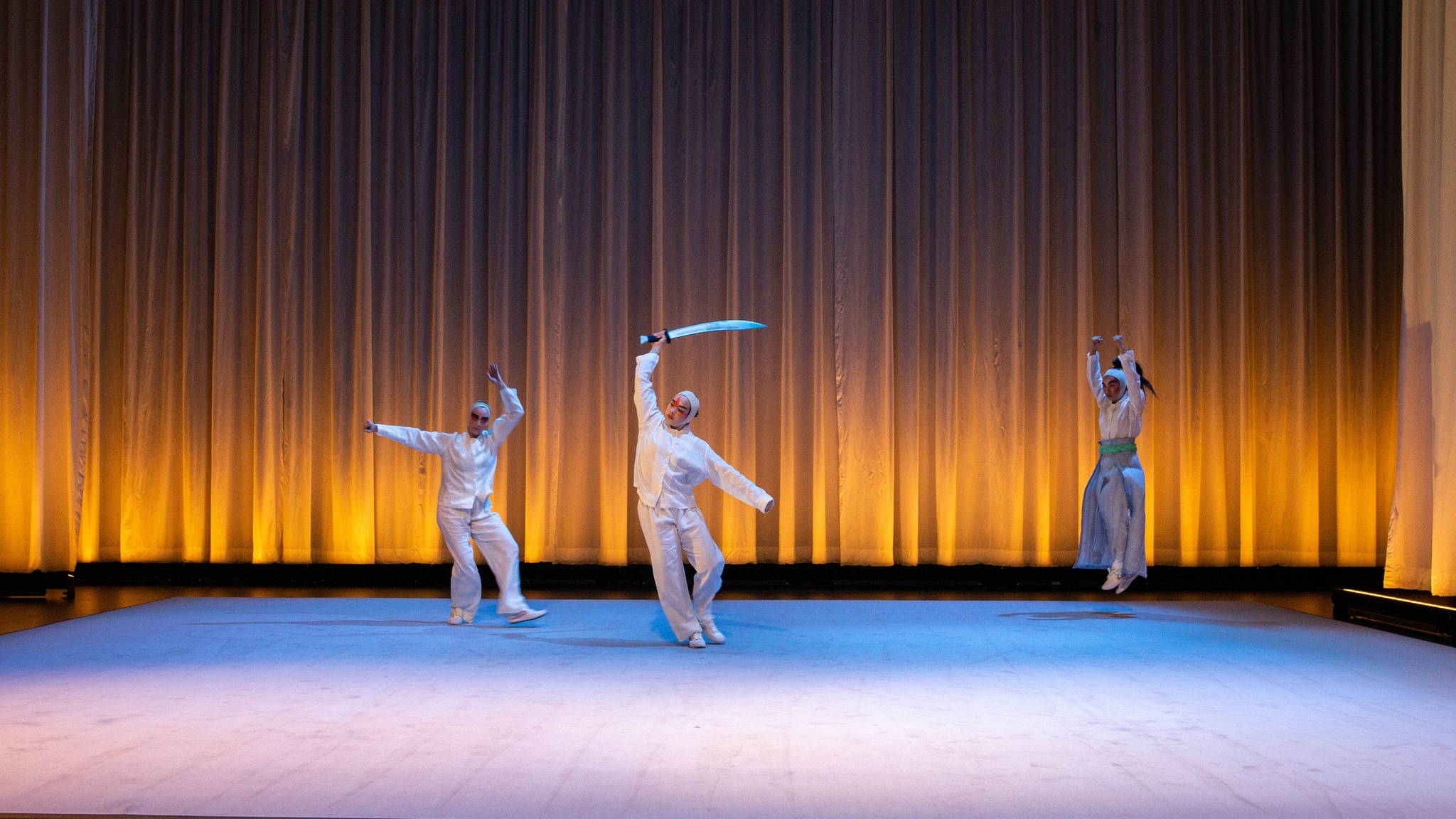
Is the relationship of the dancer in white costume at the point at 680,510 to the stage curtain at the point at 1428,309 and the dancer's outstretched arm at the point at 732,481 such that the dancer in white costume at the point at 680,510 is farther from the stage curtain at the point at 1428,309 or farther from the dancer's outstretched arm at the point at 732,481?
the stage curtain at the point at 1428,309

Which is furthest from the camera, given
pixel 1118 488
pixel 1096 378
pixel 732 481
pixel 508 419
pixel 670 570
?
pixel 1096 378

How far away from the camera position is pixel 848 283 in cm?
824

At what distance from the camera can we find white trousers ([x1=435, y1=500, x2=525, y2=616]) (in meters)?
5.75

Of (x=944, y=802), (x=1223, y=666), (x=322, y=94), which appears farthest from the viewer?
(x=322, y=94)

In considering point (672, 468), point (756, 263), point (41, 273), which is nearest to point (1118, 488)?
point (672, 468)

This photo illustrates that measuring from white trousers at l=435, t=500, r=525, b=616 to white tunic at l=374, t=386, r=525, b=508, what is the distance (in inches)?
2.3

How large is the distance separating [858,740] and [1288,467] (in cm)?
636

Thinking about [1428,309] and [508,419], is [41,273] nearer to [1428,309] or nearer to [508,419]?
[508,419]

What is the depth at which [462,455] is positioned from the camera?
19.2 ft

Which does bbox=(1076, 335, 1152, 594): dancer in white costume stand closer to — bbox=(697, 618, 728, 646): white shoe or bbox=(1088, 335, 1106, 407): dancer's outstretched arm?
bbox=(1088, 335, 1106, 407): dancer's outstretched arm

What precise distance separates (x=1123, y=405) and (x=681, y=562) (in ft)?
9.21

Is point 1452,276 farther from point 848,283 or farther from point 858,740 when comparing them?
point 858,740

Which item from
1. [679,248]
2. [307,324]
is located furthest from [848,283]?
[307,324]

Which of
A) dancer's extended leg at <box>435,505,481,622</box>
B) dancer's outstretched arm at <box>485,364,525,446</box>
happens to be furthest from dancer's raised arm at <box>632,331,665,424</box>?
dancer's extended leg at <box>435,505,481,622</box>
